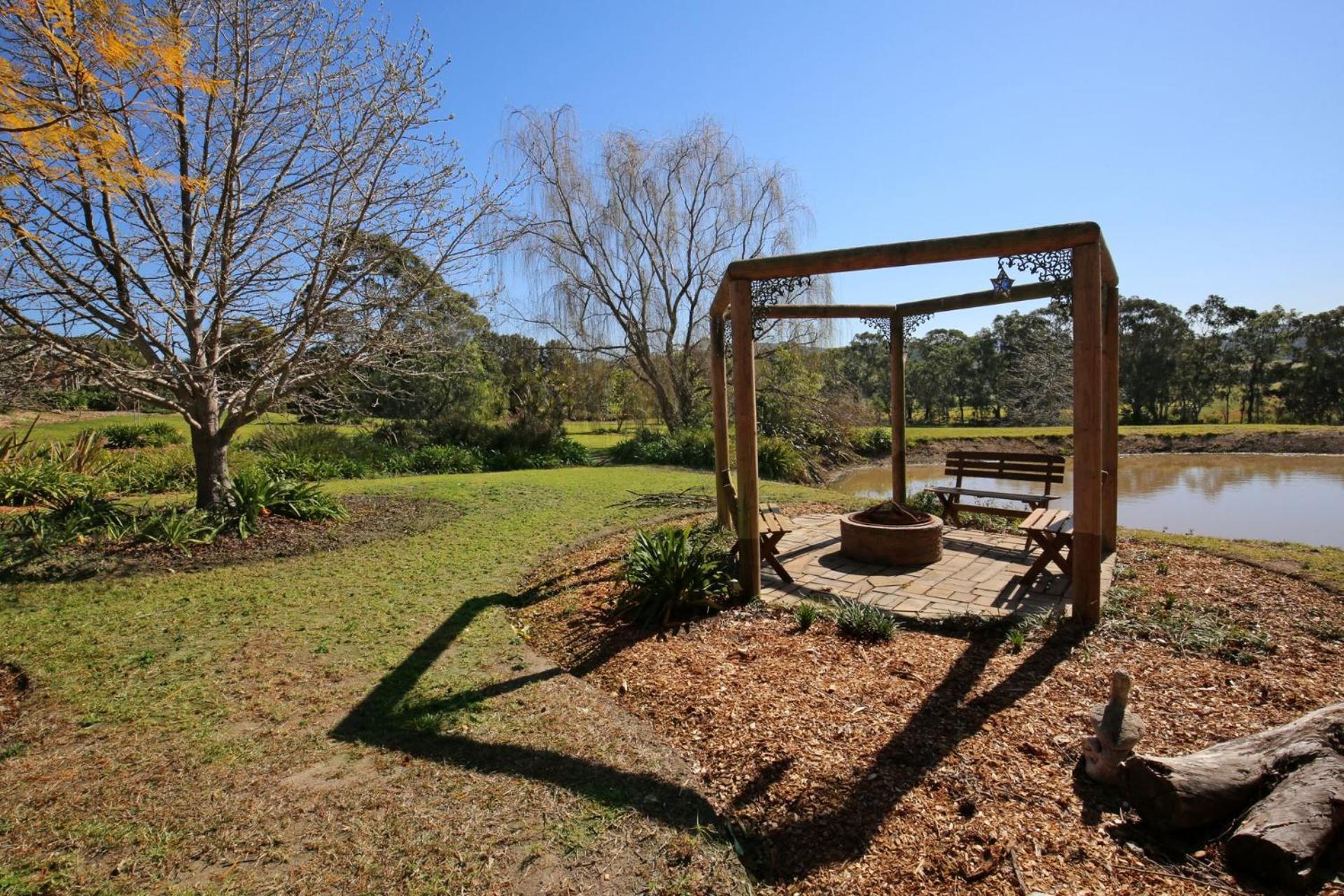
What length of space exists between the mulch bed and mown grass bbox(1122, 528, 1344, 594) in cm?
28

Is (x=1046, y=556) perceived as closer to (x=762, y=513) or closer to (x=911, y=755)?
(x=762, y=513)

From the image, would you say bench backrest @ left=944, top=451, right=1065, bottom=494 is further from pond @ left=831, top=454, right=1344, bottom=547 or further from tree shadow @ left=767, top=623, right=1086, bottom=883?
tree shadow @ left=767, top=623, right=1086, bottom=883

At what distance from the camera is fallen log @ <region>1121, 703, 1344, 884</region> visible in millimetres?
1966

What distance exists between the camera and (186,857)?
224cm

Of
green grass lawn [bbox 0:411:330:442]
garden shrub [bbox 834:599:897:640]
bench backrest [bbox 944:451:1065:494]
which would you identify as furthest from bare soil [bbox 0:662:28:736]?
green grass lawn [bbox 0:411:330:442]

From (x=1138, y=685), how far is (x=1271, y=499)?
11898 millimetres

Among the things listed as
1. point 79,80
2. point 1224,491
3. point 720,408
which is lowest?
point 1224,491

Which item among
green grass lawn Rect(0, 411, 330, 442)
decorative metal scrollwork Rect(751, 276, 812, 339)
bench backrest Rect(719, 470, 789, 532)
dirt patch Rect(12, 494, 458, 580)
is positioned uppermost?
decorative metal scrollwork Rect(751, 276, 812, 339)

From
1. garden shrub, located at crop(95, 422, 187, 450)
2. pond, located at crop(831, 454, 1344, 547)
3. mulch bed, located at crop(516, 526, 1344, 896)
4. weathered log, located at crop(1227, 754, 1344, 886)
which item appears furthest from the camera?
garden shrub, located at crop(95, 422, 187, 450)

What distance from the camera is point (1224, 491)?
12.8 meters

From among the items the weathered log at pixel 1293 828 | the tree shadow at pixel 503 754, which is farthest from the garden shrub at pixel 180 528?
the weathered log at pixel 1293 828

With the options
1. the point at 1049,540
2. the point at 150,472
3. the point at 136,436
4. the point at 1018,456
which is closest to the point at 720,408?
the point at 1049,540

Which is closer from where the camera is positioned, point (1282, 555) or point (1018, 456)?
point (1282, 555)

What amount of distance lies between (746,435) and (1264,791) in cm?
318
